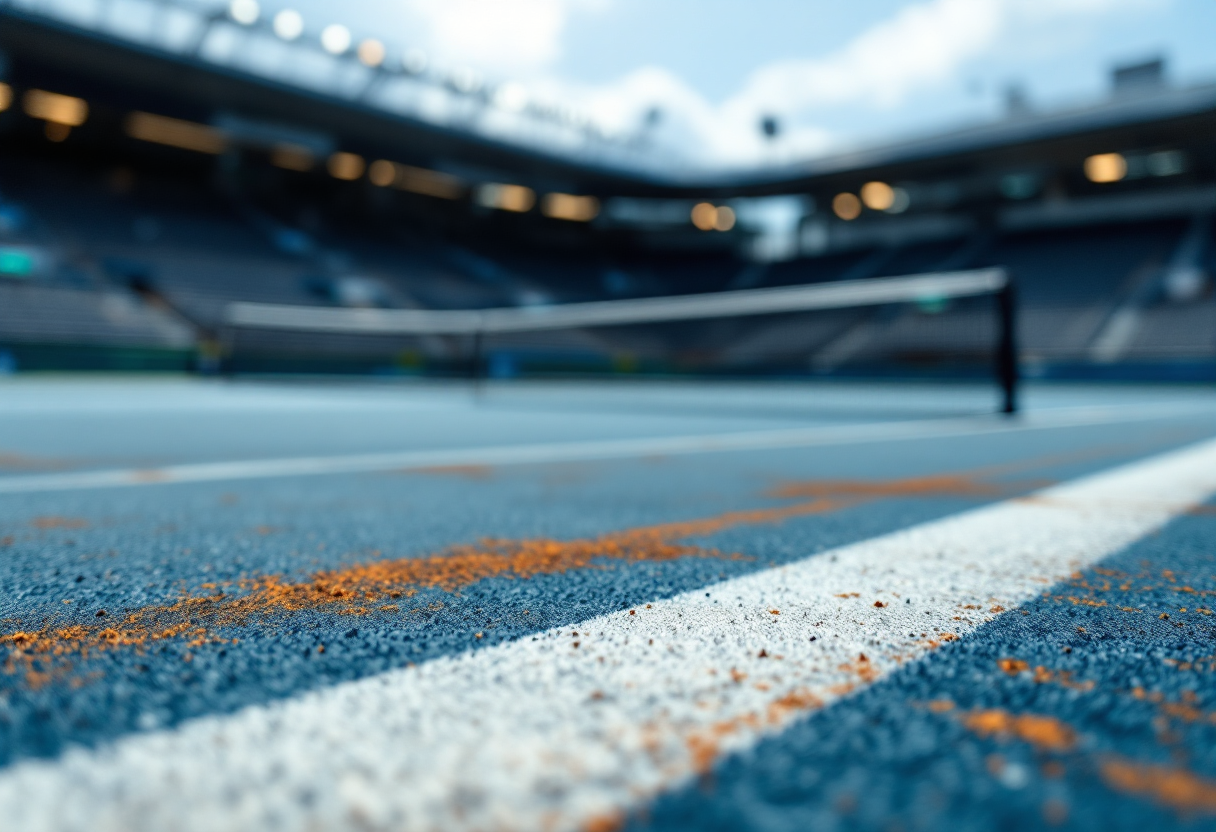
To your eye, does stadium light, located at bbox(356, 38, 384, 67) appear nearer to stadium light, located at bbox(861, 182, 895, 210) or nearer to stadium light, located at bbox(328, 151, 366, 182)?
stadium light, located at bbox(328, 151, 366, 182)

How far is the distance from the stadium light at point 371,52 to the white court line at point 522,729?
79.0 feet

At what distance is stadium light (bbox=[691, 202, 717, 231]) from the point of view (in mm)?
33875

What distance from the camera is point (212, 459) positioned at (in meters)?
3.08

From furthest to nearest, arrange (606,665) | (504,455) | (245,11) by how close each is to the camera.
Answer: (245,11), (504,455), (606,665)

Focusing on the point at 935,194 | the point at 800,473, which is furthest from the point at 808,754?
the point at 935,194

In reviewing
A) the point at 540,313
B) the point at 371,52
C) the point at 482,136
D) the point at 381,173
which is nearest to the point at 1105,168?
the point at 540,313

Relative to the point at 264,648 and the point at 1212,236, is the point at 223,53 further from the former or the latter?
the point at 1212,236

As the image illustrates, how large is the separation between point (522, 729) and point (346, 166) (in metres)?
28.1

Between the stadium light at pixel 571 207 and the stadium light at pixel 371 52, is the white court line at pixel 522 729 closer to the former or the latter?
the stadium light at pixel 371 52

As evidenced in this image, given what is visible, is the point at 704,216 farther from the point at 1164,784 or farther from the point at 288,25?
the point at 1164,784

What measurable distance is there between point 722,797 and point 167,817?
325 mm

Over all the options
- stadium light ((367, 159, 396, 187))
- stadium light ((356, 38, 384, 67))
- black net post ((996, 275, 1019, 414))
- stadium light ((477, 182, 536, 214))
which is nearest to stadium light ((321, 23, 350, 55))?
stadium light ((356, 38, 384, 67))

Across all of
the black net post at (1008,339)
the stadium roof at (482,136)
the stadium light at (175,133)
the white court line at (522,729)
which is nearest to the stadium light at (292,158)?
the stadium roof at (482,136)

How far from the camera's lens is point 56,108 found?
20.4 metres
